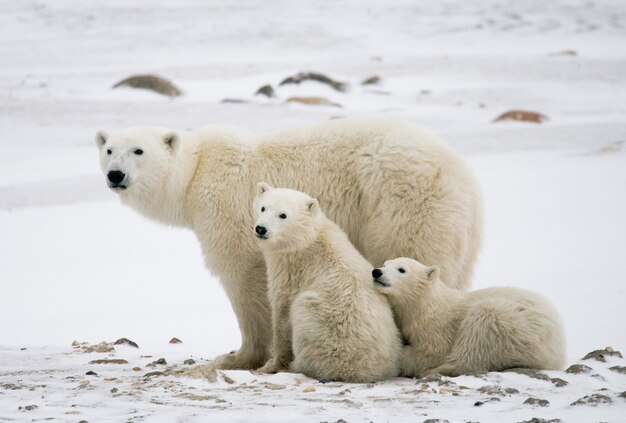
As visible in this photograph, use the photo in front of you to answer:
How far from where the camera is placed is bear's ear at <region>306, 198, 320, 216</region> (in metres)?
5.71

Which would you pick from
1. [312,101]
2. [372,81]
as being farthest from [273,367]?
[372,81]

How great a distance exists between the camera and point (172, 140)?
6.29 metres

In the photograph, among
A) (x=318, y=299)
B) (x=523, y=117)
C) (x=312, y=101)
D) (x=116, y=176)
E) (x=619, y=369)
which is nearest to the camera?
(x=619, y=369)

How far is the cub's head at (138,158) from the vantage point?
6.14m

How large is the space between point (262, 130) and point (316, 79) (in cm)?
746

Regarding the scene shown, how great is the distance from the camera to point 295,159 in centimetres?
625

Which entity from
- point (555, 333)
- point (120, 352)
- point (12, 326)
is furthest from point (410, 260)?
point (12, 326)

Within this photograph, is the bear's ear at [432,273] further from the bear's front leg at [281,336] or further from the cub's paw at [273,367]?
the cub's paw at [273,367]

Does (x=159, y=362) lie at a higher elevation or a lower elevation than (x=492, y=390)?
higher

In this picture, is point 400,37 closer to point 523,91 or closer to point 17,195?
point 523,91

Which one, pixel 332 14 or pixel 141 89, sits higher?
pixel 332 14

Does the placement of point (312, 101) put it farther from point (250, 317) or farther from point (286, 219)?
point (286, 219)

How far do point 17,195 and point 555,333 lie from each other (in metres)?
11.1

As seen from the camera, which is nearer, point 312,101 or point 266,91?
point 312,101
